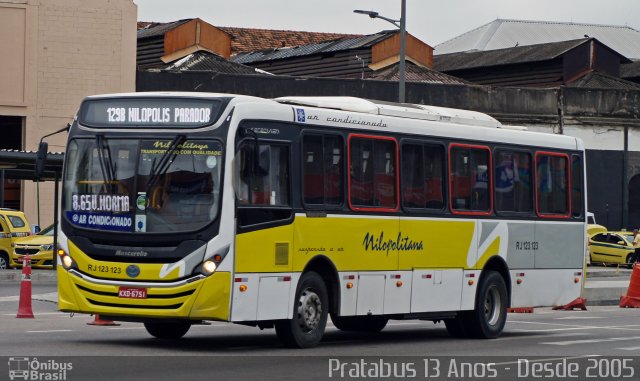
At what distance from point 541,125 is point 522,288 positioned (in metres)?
39.6

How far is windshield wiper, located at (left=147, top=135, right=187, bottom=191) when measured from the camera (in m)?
16.1

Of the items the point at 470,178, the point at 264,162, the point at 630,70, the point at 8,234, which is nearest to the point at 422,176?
the point at 470,178

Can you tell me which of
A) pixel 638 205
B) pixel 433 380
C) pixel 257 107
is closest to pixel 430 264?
pixel 257 107

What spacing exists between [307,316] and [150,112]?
122 inches

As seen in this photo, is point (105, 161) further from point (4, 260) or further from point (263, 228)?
point (4, 260)

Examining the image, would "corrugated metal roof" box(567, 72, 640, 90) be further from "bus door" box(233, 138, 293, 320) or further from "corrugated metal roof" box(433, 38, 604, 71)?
"bus door" box(233, 138, 293, 320)

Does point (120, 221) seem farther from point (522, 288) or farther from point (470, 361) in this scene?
point (522, 288)

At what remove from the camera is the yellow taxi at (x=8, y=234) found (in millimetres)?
39125

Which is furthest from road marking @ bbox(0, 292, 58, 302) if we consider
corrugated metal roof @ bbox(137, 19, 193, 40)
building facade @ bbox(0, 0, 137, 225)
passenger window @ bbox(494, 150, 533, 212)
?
corrugated metal roof @ bbox(137, 19, 193, 40)

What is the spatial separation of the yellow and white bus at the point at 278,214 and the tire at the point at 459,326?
0.12 ft

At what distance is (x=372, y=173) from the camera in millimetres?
18312

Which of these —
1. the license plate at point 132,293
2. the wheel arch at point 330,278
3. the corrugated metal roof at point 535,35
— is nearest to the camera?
the license plate at point 132,293

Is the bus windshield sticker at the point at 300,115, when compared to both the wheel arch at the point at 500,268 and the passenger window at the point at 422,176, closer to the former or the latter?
the passenger window at the point at 422,176

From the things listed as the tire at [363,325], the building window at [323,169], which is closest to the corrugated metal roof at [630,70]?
the tire at [363,325]
